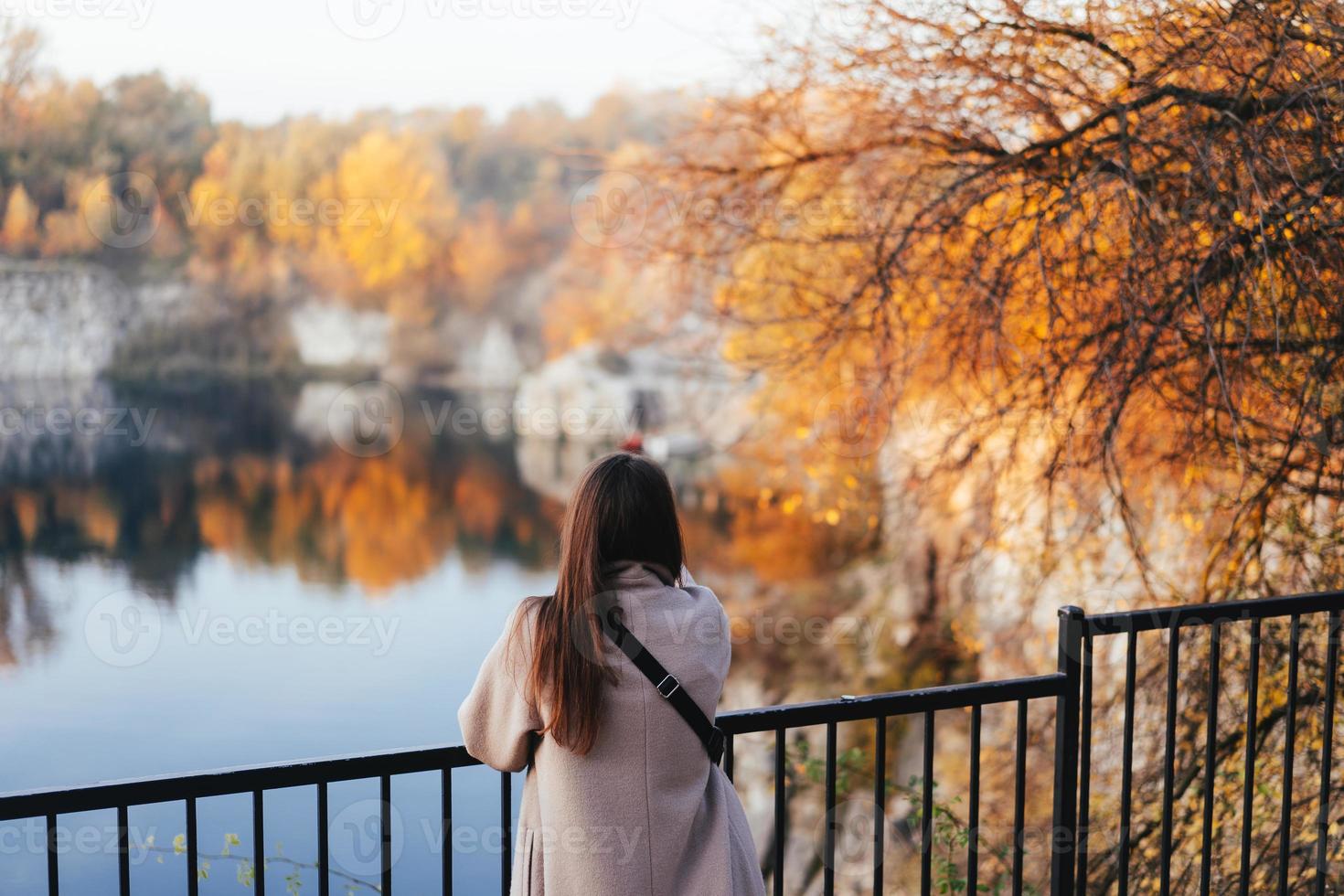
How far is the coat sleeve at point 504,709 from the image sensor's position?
158 cm

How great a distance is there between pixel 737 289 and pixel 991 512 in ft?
9.77

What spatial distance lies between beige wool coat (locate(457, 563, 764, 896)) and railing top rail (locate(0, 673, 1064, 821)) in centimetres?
10

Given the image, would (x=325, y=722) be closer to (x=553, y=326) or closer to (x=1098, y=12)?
(x=553, y=326)

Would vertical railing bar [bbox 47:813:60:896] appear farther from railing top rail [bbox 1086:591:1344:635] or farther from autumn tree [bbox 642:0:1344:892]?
autumn tree [bbox 642:0:1344:892]

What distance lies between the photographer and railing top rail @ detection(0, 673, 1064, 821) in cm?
150

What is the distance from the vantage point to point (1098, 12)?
444 centimetres

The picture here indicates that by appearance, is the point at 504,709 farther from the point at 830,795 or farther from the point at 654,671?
the point at 830,795

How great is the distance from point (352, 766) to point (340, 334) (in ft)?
101

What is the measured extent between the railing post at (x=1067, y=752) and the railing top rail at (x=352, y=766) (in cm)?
5

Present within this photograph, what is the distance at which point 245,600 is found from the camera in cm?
2384

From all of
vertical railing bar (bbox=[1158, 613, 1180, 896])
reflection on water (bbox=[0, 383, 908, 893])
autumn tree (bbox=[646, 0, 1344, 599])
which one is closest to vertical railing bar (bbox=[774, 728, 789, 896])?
vertical railing bar (bbox=[1158, 613, 1180, 896])

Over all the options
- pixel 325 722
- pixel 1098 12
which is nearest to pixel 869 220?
pixel 1098 12

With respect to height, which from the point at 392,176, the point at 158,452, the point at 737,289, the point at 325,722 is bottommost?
the point at 325,722

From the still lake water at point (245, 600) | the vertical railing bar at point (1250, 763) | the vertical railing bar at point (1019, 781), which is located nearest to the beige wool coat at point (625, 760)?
the vertical railing bar at point (1019, 781)
